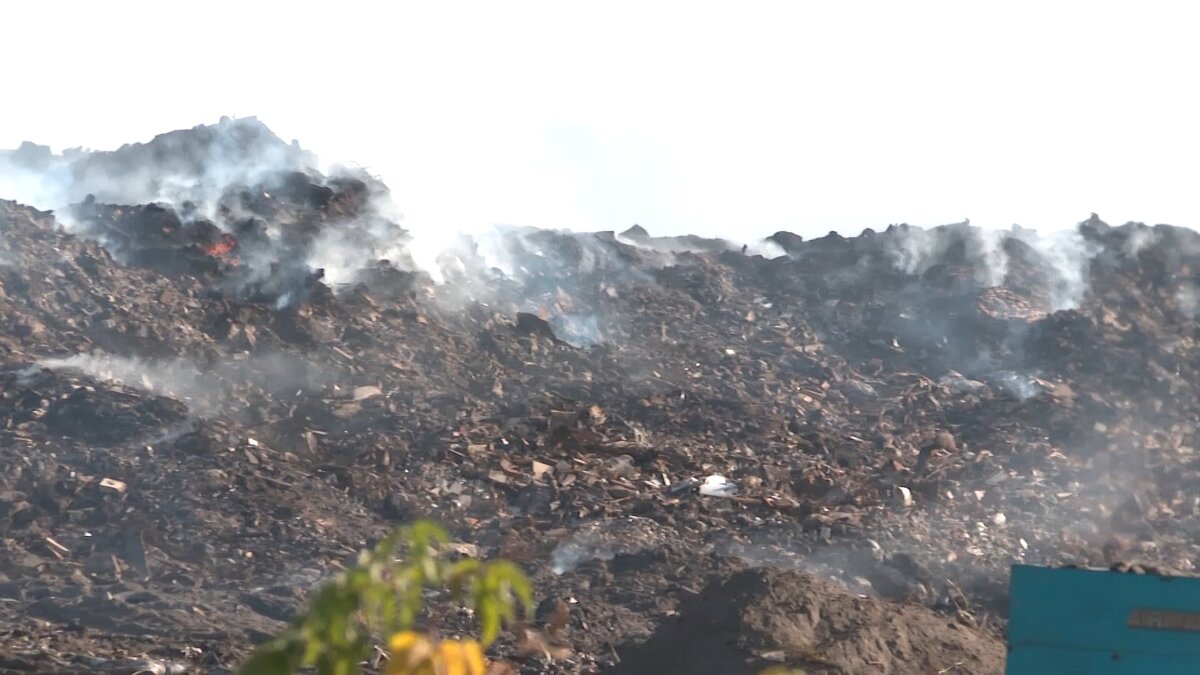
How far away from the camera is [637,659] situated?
9.73 meters

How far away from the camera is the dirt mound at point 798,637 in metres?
9.13

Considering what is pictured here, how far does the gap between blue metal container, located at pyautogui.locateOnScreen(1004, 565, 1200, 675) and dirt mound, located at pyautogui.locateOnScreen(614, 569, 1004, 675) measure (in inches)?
146

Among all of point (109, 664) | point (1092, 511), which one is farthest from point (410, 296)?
point (109, 664)

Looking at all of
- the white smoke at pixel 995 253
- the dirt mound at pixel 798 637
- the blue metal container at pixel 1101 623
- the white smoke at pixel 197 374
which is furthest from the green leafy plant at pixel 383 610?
the white smoke at pixel 995 253

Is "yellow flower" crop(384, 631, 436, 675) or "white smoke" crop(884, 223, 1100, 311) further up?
"white smoke" crop(884, 223, 1100, 311)

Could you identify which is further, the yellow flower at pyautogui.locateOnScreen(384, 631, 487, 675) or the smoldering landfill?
the smoldering landfill

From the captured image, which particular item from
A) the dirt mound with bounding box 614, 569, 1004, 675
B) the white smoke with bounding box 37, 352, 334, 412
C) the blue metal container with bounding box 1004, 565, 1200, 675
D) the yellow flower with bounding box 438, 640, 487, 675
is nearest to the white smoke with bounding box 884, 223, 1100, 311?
the white smoke with bounding box 37, 352, 334, 412

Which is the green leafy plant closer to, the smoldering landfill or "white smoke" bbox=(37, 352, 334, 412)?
the smoldering landfill

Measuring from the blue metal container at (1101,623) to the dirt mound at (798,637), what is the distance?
3710 millimetres

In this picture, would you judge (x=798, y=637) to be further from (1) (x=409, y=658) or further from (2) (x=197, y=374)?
(2) (x=197, y=374)

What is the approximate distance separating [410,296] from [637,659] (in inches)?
455

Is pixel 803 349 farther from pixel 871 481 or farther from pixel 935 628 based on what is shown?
pixel 935 628

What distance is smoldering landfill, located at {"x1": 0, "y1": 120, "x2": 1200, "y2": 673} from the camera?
1077 centimetres

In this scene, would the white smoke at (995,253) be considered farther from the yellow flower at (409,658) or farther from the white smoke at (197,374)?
the yellow flower at (409,658)
